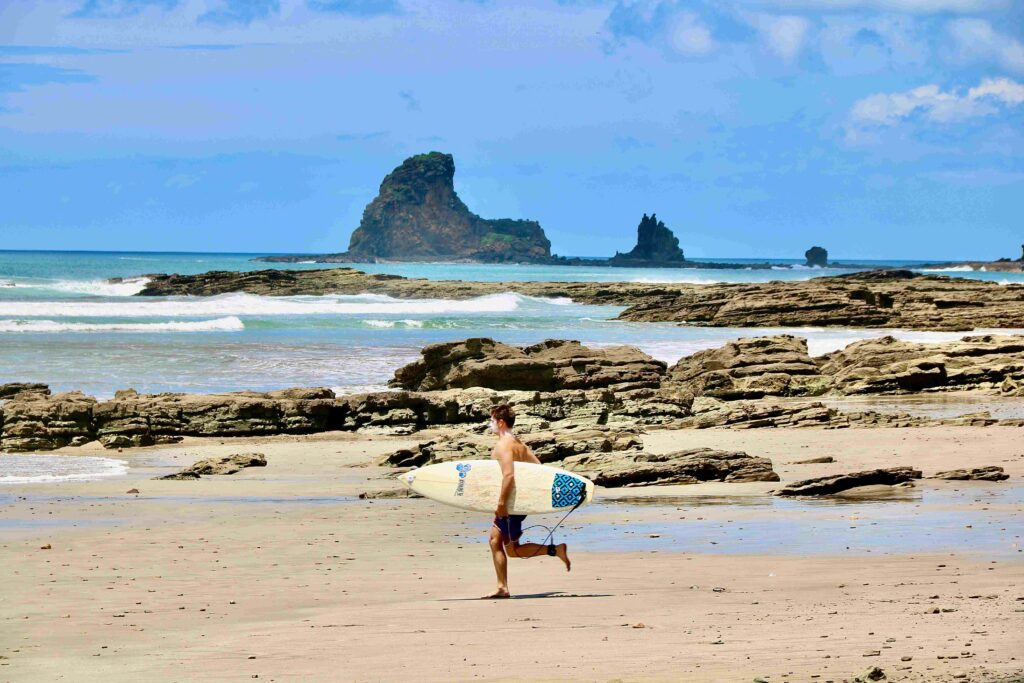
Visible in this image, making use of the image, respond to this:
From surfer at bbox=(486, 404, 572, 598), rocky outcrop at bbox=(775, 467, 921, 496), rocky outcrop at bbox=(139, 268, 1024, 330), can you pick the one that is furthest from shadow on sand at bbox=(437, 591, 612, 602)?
rocky outcrop at bbox=(139, 268, 1024, 330)

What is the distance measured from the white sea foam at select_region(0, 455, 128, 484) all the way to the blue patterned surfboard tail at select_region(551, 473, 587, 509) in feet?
24.5

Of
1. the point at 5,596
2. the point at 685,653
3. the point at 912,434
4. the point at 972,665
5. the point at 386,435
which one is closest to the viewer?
the point at 972,665

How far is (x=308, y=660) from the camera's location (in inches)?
248

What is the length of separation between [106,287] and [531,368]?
6973 centimetres

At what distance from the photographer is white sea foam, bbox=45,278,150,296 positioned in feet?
271

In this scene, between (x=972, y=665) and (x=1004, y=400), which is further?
(x=1004, y=400)

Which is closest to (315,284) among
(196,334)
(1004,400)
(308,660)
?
(196,334)

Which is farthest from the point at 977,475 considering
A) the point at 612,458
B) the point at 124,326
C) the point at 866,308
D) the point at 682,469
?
the point at 124,326

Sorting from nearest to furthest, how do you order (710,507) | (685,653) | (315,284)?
(685,653), (710,507), (315,284)

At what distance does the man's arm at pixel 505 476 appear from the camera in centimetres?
811

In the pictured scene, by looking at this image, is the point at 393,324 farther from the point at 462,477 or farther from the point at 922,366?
the point at 462,477

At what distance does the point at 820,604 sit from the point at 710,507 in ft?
13.6

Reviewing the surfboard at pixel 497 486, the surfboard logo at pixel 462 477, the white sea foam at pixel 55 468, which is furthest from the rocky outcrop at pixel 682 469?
the white sea foam at pixel 55 468

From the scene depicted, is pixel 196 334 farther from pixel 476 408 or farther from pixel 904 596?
pixel 904 596
